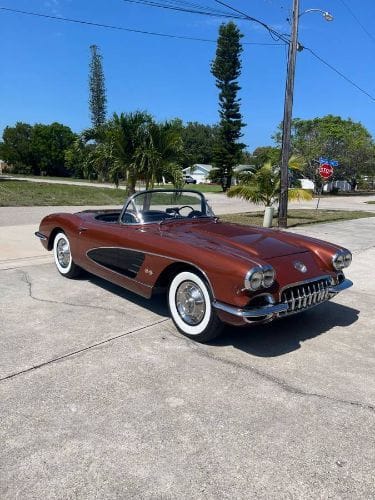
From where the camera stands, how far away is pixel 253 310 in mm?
3518

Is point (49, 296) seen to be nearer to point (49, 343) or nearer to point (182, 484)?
point (49, 343)

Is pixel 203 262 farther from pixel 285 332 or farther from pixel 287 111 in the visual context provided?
pixel 287 111

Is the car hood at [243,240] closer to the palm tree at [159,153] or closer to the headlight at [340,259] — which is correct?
the headlight at [340,259]

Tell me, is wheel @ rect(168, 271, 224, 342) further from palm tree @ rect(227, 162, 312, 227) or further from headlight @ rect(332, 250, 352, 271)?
palm tree @ rect(227, 162, 312, 227)

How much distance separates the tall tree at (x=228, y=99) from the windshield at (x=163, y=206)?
1578 inches

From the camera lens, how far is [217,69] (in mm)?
45688

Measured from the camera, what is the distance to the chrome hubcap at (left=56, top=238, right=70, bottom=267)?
19.4ft

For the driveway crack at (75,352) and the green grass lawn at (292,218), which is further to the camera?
the green grass lawn at (292,218)

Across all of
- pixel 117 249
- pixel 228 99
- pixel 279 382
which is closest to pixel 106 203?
pixel 117 249

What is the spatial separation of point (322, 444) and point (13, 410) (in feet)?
6.13

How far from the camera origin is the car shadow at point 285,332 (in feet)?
12.9

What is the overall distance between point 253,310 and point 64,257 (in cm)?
328

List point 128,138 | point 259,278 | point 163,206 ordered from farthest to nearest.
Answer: point 128,138 → point 163,206 → point 259,278

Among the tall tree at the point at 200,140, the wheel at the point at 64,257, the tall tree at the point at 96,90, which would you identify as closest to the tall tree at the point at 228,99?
the tall tree at the point at 96,90
